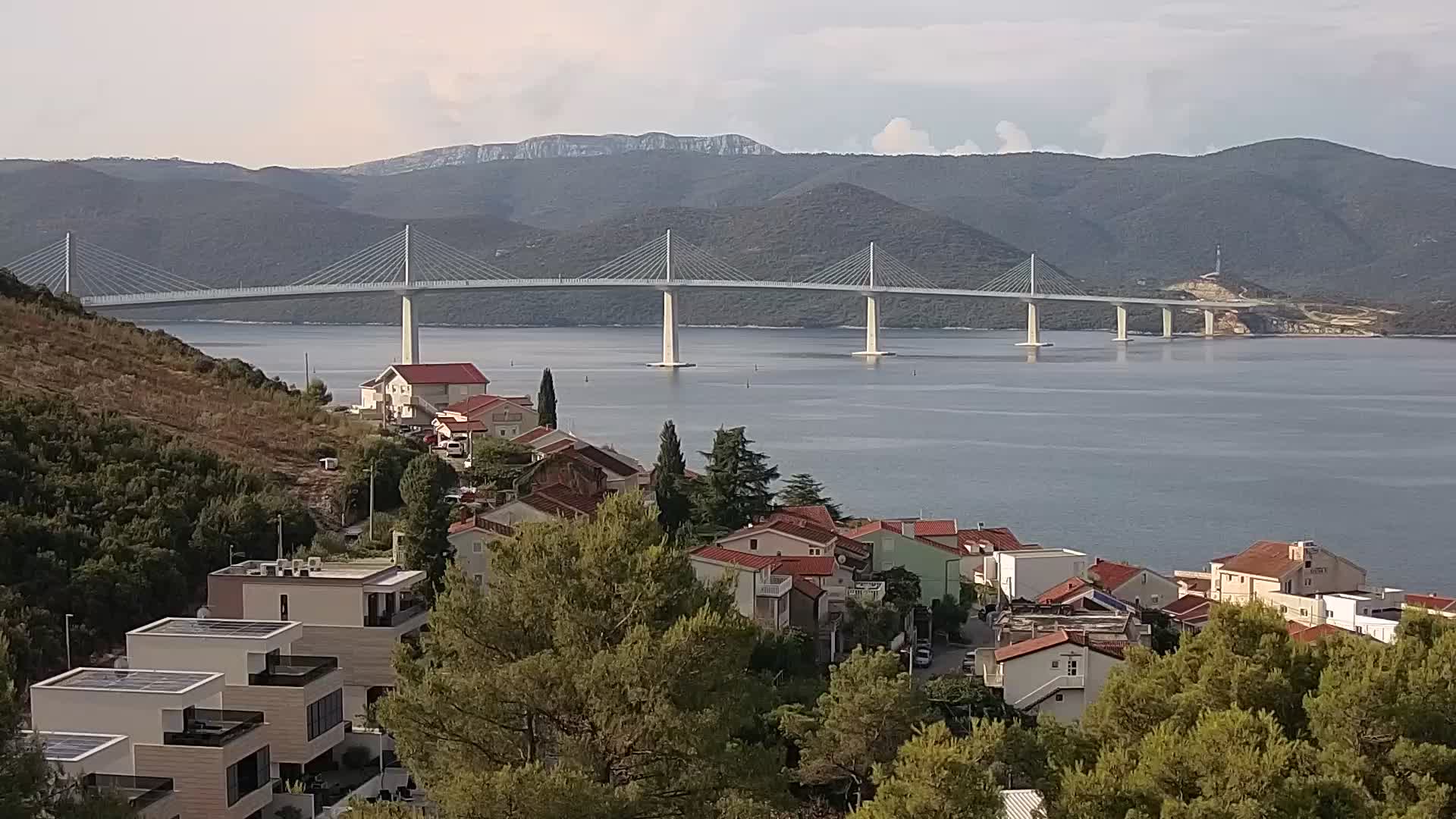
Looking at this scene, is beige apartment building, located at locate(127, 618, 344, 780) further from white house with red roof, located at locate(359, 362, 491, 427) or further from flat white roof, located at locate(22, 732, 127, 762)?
white house with red roof, located at locate(359, 362, 491, 427)

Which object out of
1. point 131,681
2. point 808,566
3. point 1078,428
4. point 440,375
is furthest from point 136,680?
point 1078,428

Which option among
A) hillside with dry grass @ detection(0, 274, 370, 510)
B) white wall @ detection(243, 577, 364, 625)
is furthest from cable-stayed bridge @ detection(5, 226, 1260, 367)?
white wall @ detection(243, 577, 364, 625)

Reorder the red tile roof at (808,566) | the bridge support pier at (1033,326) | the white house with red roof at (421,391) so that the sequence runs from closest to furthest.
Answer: the red tile roof at (808,566) < the white house with red roof at (421,391) < the bridge support pier at (1033,326)

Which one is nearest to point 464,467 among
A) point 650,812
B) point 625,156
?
point 650,812

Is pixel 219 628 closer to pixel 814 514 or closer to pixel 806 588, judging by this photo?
pixel 806 588

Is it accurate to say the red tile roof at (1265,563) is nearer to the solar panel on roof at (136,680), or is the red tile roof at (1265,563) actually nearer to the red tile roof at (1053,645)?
the red tile roof at (1053,645)

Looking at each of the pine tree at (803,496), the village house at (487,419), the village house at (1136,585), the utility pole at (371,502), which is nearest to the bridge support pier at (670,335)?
the village house at (487,419)

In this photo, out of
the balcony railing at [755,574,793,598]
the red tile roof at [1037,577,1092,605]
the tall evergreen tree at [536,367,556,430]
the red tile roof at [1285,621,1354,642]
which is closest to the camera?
the red tile roof at [1285,621,1354,642]
